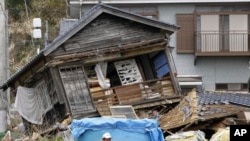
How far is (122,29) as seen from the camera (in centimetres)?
2341

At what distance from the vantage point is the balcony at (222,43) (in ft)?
98.0

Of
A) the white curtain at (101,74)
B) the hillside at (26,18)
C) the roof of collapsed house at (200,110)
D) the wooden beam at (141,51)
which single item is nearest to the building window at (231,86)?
the wooden beam at (141,51)

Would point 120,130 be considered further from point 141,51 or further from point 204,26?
point 204,26

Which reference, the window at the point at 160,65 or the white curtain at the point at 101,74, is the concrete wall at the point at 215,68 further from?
the white curtain at the point at 101,74

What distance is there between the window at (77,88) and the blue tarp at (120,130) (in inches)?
209

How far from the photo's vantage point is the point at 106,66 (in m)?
22.6

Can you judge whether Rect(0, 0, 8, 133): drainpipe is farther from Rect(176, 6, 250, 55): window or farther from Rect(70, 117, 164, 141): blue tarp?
Rect(176, 6, 250, 55): window

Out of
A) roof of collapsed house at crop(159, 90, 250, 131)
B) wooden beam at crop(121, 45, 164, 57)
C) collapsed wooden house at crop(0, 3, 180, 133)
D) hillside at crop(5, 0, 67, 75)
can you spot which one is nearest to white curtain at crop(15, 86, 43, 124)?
collapsed wooden house at crop(0, 3, 180, 133)

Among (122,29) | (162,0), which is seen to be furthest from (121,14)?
(162,0)

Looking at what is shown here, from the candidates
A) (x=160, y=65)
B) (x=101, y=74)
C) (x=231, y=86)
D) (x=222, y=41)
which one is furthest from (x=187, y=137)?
(x=231, y=86)

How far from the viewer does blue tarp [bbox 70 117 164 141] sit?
649 inches

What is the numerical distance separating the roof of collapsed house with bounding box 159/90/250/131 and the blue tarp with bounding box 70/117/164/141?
2.46 meters

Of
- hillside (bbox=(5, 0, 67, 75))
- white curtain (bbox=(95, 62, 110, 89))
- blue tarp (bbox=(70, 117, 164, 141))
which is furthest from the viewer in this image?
hillside (bbox=(5, 0, 67, 75))

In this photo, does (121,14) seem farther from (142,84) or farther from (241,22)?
(241,22)
